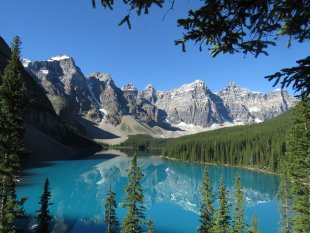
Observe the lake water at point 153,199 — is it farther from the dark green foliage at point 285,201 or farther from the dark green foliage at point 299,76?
the dark green foliage at point 299,76

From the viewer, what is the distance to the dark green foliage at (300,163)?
Result: 82.6ft

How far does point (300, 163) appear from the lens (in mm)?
26969

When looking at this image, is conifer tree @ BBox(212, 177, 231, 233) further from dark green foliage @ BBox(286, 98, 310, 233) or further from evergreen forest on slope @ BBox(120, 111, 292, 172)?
evergreen forest on slope @ BBox(120, 111, 292, 172)

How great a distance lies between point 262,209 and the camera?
62188mm

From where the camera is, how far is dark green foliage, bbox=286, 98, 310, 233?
2517cm

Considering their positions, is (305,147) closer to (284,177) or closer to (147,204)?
(284,177)

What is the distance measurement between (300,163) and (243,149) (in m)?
123

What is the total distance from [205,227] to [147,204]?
1332 inches

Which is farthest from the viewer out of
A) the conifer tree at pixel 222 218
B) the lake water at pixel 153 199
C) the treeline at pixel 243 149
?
the treeline at pixel 243 149

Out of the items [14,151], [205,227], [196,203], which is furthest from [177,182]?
[14,151]

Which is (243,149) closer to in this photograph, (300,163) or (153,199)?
(153,199)

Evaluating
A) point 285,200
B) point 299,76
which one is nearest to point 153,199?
point 285,200

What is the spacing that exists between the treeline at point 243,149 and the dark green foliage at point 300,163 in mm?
86253

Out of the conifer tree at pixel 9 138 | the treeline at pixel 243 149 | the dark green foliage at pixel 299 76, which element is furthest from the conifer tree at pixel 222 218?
the treeline at pixel 243 149
